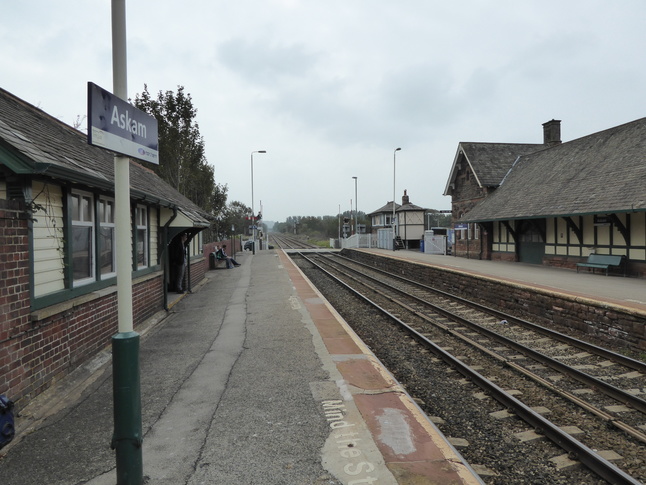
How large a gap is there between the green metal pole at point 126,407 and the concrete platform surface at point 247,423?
0.97 ft

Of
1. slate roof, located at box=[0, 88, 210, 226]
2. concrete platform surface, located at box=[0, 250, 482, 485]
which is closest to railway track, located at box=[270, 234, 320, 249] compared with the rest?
slate roof, located at box=[0, 88, 210, 226]

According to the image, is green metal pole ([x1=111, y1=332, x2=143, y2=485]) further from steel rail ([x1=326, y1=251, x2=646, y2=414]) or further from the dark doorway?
the dark doorway

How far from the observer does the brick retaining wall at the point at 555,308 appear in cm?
773

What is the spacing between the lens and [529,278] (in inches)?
531

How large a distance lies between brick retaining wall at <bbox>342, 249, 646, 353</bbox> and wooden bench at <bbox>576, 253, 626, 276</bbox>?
4687 mm

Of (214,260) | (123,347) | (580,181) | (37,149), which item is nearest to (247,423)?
(123,347)

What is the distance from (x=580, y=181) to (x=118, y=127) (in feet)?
61.6

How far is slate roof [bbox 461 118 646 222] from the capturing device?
46.6ft

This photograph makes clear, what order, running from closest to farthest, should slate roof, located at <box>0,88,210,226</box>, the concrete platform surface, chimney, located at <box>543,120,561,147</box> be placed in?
the concrete platform surface < slate roof, located at <box>0,88,210,226</box> < chimney, located at <box>543,120,561,147</box>

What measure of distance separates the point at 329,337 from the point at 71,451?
4.34 metres

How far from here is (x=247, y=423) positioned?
3918 millimetres

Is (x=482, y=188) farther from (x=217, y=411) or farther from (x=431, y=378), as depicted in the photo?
(x=217, y=411)

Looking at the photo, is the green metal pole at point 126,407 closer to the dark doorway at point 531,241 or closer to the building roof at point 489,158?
the dark doorway at point 531,241

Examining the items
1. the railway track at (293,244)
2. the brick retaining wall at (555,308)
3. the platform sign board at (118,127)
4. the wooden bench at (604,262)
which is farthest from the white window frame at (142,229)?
the railway track at (293,244)
